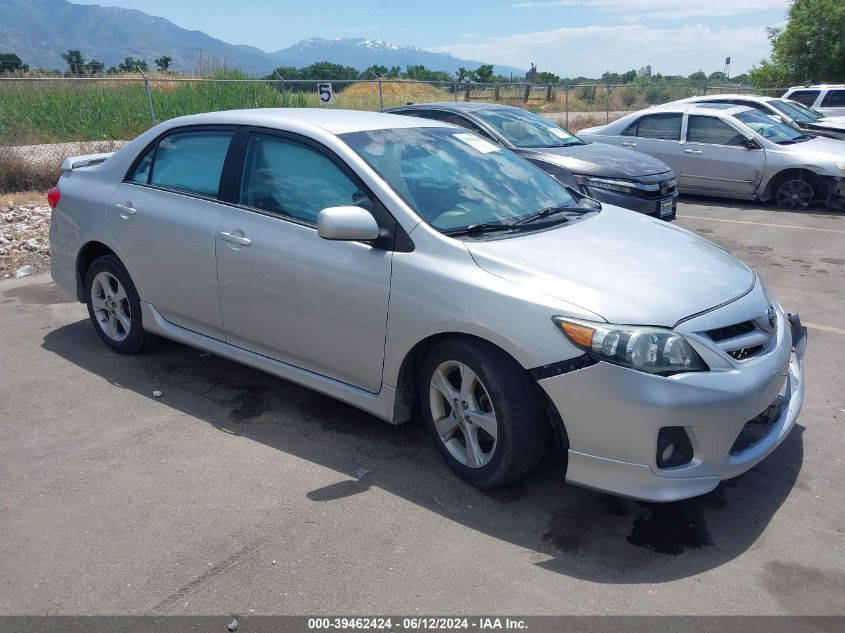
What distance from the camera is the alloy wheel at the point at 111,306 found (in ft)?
17.3

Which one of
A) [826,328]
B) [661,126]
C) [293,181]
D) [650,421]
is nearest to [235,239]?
[293,181]

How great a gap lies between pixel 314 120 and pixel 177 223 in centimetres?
108

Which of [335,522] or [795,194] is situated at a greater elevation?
[795,194]

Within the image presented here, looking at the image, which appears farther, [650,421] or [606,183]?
[606,183]

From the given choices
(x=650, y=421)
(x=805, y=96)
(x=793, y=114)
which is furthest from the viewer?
(x=805, y=96)

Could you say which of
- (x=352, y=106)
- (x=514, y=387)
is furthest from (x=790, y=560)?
(x=352, y=106)

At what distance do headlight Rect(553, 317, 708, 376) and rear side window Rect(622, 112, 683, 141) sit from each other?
10.1 meters

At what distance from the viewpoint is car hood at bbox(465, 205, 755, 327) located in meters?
3.24

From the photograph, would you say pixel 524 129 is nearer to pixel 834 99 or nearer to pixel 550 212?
pixel 550 212

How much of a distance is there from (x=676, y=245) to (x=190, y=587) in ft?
9.43

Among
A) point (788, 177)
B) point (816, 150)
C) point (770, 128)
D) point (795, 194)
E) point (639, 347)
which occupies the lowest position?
point (639, 347)

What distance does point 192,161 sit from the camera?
481 centimetres

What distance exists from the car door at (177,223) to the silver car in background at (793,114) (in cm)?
1163

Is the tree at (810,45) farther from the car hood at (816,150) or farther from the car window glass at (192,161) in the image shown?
the car window glass at (192,161)
